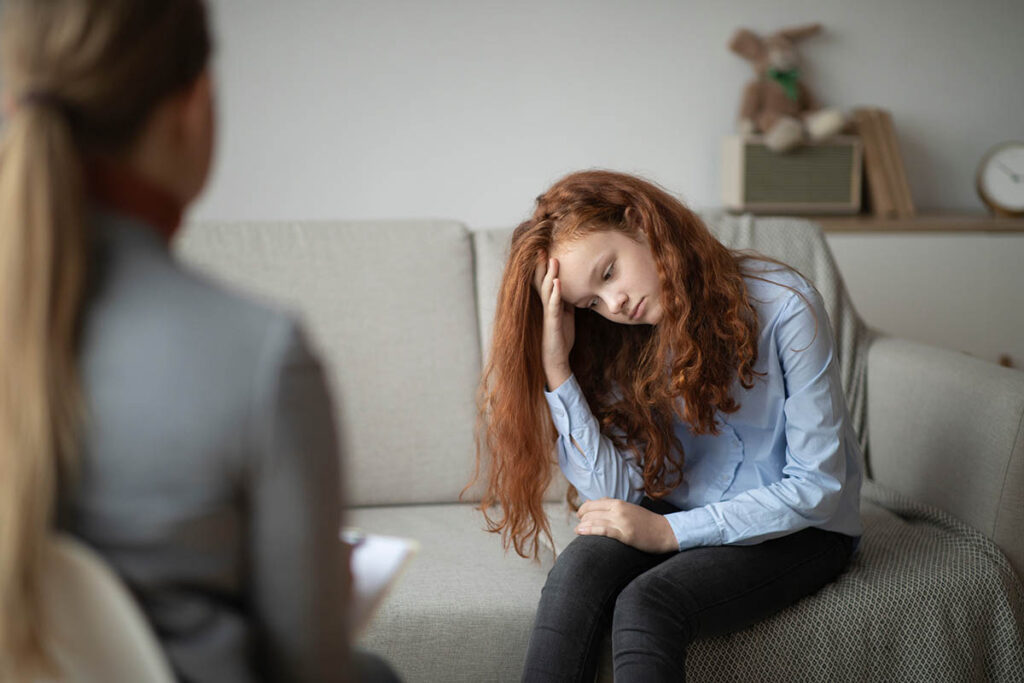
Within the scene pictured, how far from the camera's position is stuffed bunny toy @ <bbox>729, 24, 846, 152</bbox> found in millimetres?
2621

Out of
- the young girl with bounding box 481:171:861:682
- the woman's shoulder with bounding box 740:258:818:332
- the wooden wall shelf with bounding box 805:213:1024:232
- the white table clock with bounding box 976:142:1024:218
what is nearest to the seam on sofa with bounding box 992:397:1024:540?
the young girl with bounding box 481:171:861:682

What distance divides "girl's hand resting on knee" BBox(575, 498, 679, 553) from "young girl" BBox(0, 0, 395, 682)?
776mm

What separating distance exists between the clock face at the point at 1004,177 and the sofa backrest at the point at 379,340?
1729mm

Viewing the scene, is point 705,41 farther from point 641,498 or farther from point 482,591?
point 482,591

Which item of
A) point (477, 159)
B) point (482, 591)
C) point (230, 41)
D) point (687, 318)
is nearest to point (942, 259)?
point (477, 159)

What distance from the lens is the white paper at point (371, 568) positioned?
75cm

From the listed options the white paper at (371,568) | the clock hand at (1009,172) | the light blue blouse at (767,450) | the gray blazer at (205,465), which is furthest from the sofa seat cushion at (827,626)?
the clock hand at (1009,172)

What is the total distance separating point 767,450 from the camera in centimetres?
146

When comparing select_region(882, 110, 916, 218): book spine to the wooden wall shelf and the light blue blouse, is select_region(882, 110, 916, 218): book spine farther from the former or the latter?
the light blue blouse

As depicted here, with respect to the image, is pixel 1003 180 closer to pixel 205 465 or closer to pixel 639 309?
pixel 639 309

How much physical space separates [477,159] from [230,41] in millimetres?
742

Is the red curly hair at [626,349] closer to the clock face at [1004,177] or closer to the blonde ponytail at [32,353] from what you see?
the blonde ponytail at [32,353]

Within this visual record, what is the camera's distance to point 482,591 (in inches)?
57.2

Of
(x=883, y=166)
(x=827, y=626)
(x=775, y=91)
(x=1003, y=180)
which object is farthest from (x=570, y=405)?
(x=1003, y=180)
